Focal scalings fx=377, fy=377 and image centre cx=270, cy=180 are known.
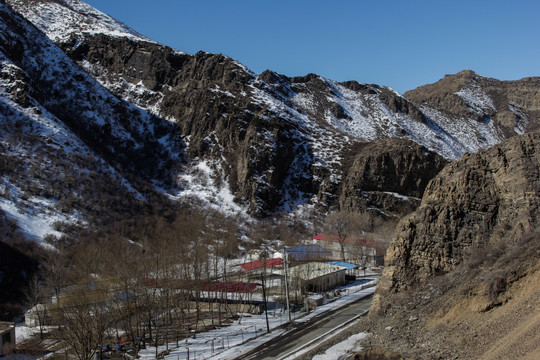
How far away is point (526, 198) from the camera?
49.3 ft

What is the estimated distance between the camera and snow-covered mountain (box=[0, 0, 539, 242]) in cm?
6525

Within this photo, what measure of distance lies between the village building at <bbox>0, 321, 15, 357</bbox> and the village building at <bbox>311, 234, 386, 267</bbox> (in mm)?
42941

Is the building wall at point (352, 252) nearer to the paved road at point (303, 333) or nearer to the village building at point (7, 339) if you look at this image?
the paved road at point (303, 333)

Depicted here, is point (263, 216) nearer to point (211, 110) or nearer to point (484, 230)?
point (211, 110)

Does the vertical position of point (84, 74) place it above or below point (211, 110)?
above

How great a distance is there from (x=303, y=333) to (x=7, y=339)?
2174 cm

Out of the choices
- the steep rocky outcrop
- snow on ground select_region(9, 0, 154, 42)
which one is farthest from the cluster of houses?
snow on ground select_region(9, 0, 154, 42)

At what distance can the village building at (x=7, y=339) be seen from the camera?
27016 millimetres

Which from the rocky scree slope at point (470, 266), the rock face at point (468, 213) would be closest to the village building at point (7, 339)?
the rocky scree slope at point (470, 266)

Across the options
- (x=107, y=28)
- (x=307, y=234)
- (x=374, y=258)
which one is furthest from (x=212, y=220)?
(x=107, y=28)

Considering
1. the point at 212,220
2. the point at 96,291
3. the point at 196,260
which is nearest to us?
the point at 96,291

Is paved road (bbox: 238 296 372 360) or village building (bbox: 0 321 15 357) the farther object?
village building (bbox: 0 321 15 357)

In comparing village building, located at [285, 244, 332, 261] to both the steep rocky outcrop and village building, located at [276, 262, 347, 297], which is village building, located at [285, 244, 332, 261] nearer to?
village building, located at [276, 262, 347, 297]

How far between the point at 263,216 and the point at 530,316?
218 ft
